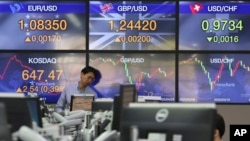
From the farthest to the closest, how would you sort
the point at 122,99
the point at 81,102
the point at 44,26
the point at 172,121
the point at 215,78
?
the point at 44,26, the point at 215,78, the point at 81,102, the point at 122,99, the point at 172,121

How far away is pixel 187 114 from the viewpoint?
2654 millimetres

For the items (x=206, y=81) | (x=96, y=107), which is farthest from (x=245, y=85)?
(x=96, y=107)

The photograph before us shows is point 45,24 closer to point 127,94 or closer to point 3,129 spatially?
point 127,94

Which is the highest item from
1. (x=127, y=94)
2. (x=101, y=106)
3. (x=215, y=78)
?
(x=215, y=78)

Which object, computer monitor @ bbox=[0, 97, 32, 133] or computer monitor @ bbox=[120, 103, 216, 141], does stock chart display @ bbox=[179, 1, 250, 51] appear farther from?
computer monitor @ bbox=[120, 103, 216, 141]

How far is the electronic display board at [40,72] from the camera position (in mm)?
7258

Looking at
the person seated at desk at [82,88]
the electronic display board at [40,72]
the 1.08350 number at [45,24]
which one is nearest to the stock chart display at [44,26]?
the 1.08350 number at [45,24]

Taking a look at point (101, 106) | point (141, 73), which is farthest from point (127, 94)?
point (141, 73)

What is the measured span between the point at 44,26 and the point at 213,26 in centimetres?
211

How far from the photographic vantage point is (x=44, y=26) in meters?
7.33

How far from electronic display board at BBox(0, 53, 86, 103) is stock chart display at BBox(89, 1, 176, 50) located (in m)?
0.37

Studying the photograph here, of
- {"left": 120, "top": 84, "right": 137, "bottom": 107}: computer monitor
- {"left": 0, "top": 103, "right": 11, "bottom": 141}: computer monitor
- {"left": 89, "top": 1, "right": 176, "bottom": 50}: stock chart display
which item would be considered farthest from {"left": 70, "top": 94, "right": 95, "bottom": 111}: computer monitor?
{"left": 0, "top": 103, "right": 11, "bottom": 141}: computer monitor

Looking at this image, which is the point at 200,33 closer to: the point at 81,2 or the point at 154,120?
the point at 81,2

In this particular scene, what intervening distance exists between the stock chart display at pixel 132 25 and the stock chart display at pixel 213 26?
16 cm
